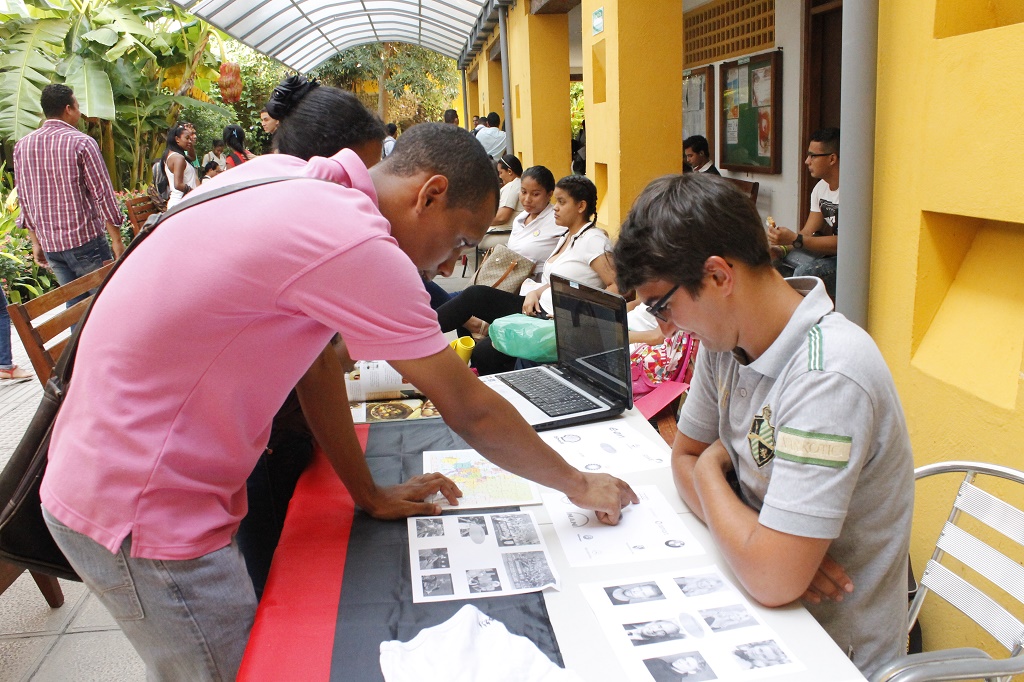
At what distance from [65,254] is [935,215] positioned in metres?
5.52

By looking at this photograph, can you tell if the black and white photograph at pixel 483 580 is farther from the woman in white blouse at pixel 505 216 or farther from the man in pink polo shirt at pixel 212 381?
the woman in white blouse at pixel 505 216

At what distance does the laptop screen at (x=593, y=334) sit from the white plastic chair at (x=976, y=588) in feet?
2.74

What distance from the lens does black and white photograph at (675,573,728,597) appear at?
140 centimetres

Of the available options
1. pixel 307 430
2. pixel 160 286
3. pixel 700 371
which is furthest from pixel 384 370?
pixel 160 286

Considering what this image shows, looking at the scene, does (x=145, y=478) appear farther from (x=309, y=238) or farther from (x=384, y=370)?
(x=384, y=370)

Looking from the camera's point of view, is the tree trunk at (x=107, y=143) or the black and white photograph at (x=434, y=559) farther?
the tree trunk at (x=107, y=143)

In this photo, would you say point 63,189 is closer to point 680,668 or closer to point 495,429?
point 495,429

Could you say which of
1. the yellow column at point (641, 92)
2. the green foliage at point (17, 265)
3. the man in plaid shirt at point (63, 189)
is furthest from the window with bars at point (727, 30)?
the green foliage at point (17, 265)

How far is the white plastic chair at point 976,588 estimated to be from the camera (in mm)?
1310

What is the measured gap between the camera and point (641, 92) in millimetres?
5031

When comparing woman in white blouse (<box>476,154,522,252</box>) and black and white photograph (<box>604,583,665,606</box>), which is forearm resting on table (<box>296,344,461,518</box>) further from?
woman in white blouse (<box>476,154,522,252</box>)

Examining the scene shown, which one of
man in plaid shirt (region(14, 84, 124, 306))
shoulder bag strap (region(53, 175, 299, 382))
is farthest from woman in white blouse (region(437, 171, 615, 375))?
man in plaid shirt (region(14, 84, 124, 306))

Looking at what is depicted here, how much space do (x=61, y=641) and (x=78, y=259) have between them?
3728 mm

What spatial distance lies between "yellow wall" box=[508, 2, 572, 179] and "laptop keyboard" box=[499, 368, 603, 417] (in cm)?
667
